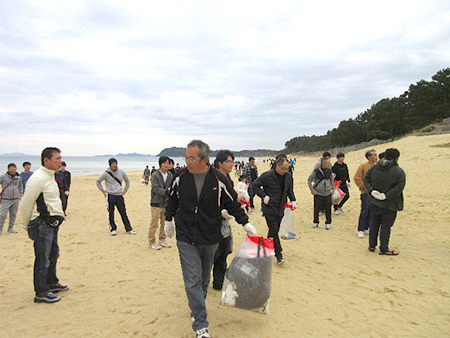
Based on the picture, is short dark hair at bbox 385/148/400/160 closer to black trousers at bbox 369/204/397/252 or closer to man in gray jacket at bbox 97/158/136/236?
black trousers at bbox 369/204/397/252

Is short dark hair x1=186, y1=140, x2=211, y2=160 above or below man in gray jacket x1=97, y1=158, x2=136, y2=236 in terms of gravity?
above

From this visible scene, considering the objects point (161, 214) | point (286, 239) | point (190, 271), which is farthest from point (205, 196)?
point (286, 239)

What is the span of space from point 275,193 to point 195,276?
2549 mm

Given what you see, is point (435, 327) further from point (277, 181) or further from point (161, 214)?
point (161, 214)

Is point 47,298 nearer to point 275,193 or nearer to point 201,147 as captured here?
point 201,147

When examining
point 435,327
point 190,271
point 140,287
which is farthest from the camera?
point 140,287

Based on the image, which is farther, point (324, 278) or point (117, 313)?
point (324, 278)

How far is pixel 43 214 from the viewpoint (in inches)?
156

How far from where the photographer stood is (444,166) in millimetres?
19359

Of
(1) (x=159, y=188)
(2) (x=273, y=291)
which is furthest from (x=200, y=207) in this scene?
(1) (x=159, y=188)

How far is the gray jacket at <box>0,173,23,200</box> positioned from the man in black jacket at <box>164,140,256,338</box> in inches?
282

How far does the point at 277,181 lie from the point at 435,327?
291 centimetres

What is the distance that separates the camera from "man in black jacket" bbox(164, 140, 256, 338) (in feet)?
10.6

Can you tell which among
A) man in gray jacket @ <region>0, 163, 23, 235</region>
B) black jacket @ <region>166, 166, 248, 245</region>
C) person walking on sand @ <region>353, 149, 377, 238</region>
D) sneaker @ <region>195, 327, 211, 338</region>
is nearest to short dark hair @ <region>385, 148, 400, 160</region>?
person walking on sand @ <region>353, 149, 377, 238</region>
